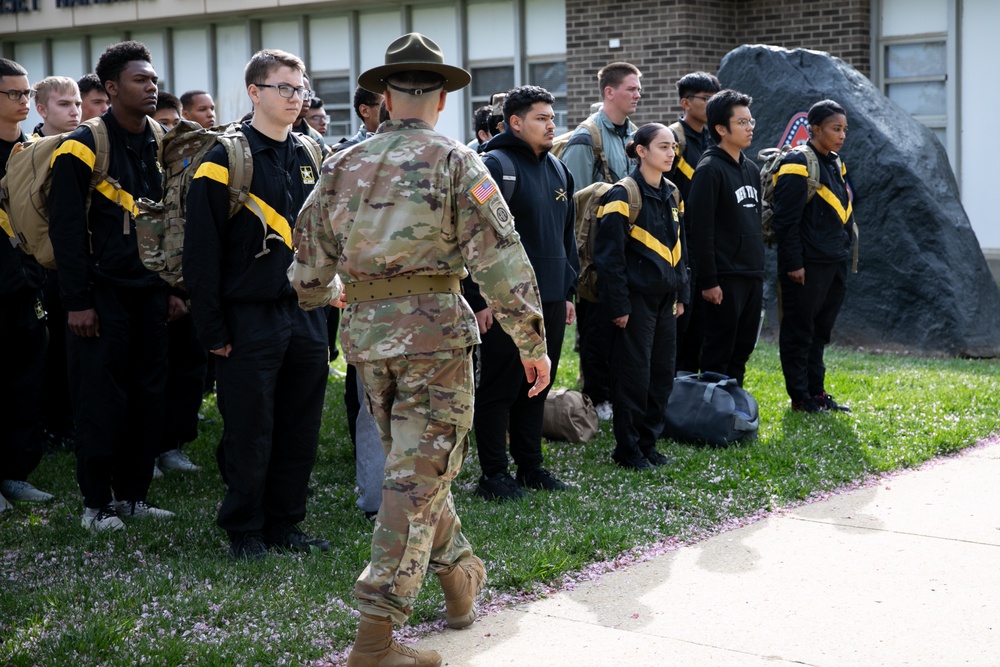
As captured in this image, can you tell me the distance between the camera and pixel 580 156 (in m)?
8.29

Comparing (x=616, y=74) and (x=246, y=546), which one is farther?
(x=616, y=74)

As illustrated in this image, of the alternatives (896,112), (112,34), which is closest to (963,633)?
(896,112)

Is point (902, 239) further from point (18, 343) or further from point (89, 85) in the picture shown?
point (18, 343)

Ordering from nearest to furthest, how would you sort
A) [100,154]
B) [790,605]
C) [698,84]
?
[790,605]
[100,154]
[698,84]

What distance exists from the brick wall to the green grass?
6905 mm

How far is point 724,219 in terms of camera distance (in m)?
8.13

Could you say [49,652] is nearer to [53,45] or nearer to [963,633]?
[963,633]

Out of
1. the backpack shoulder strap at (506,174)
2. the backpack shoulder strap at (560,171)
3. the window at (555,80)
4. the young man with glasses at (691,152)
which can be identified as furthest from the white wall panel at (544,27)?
the backpack shoulder strap at (506,174)

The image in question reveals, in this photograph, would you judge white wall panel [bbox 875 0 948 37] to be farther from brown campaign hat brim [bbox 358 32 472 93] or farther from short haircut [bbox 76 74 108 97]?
brown campaign hat brim [bbox 358 32 472 93]

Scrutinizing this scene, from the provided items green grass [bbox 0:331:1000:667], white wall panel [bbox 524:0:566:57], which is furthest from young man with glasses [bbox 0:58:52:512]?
white wall panel [bbox 524:0:566:57]

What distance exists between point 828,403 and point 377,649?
17.8 feet

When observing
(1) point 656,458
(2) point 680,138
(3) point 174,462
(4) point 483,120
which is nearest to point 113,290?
(3) point 174,462

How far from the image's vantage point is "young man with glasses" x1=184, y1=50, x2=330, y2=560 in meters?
5.26

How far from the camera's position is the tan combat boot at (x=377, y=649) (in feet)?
13.5
